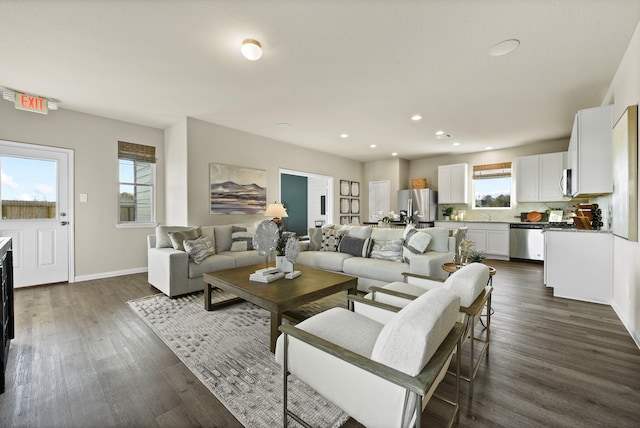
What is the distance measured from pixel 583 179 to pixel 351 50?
121 inches

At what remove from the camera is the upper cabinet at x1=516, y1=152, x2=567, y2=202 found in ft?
18.7

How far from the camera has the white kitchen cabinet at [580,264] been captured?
3.28 m

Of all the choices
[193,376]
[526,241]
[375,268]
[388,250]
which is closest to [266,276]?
[193,376]

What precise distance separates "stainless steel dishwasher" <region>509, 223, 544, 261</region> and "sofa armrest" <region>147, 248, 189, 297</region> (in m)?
6.42

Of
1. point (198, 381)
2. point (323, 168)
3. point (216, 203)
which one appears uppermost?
point (323, 168)

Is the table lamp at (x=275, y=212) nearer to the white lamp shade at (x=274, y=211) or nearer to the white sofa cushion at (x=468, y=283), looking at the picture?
the white lamp shade at (x=274, y=211)

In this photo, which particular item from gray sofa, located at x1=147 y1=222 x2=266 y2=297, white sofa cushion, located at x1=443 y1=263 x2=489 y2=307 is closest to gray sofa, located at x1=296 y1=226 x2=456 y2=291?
gray sofa, located at x1=147 y1=222 x2=266 y2=297

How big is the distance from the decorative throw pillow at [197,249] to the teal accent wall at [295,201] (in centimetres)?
467

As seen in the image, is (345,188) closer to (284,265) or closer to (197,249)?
(197,249)

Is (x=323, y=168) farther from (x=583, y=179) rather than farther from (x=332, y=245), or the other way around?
(x=583, y=179)

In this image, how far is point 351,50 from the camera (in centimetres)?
263

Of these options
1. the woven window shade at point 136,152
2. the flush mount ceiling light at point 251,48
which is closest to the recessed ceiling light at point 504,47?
the flush mount ceiling light at point 251,48

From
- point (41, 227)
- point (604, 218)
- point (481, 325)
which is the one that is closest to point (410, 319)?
point (481, 325)

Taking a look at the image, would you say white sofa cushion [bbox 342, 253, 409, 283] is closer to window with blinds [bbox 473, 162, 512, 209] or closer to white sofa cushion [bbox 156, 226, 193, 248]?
white sofa cushion [bbox 156, 226, 193, 248]
